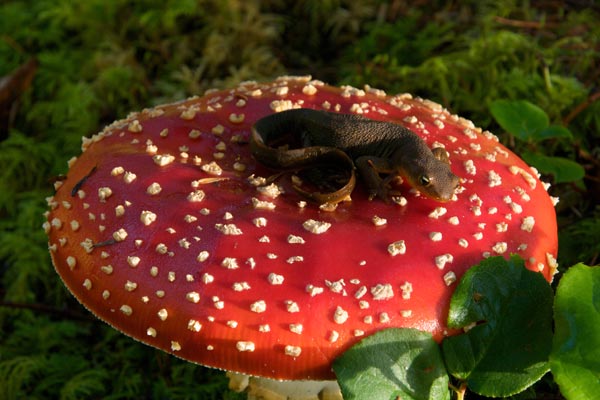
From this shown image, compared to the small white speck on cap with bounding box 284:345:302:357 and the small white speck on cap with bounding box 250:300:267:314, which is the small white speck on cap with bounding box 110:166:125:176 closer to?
the small white speck on cap with bounding box 250:300:267:314

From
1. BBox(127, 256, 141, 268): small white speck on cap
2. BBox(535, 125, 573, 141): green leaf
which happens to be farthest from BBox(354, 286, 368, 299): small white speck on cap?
BBox(535, 125, 573, 141): green leaf

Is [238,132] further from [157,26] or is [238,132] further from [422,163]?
[157,26]

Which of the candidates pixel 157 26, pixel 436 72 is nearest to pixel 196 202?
pixel 436 72

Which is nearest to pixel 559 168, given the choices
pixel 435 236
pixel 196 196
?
pixel 435 236

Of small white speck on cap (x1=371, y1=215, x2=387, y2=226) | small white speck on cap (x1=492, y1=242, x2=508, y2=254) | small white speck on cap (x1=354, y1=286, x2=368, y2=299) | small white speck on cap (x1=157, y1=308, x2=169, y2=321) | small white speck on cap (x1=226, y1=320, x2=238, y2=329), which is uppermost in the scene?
small white speck on cap (x1=371, y1=215, x2=387, y2=226)

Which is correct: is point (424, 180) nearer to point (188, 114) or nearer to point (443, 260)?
point (443, 260)
